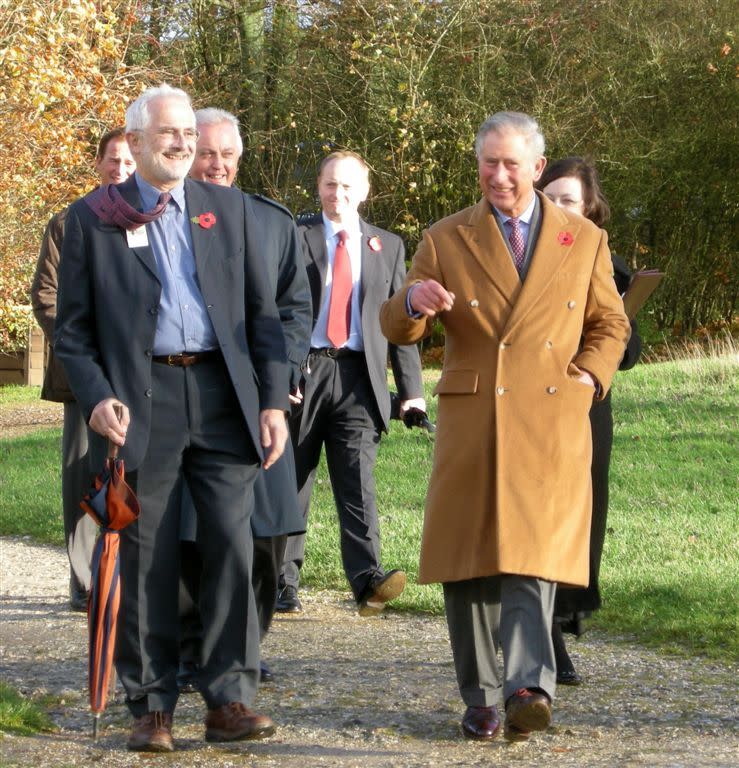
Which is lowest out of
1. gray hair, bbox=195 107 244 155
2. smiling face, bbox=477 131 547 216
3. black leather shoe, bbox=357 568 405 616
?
black leather shoe, bbox=357 568 405 616

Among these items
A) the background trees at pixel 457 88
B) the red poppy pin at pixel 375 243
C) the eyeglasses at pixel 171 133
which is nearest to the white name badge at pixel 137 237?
the eyeglasses at pixel 171 133

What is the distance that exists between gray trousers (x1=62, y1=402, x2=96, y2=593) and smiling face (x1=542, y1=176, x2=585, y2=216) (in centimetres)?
274

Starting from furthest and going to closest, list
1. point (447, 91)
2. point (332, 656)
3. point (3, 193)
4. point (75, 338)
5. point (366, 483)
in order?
point (447, 91) → point (3, 193) → point (366, 483) → point (332, 656) → point (75, 338)

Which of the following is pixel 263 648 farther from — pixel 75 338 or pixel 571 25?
pixel 571 25

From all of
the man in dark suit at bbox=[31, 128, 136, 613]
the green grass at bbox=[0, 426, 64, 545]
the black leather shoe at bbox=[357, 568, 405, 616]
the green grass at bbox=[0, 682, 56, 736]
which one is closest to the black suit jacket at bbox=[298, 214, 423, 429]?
the black leather shoe at bbox=[357, 568, 405, 616]

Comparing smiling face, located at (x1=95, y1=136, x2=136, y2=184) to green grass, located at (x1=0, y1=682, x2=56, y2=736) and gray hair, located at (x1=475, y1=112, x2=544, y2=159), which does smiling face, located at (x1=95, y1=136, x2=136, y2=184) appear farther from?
green grass, located at (x1=0, y1=682, x2=56, y2=736)

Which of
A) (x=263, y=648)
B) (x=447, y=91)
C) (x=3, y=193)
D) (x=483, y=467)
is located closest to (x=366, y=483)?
(x=263, y=648)

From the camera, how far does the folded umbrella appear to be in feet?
14.9

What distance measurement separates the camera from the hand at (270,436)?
15.8 ft

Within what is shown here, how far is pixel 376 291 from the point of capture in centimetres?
700

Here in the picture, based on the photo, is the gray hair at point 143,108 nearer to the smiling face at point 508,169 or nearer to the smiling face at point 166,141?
the smiling face at point 166,141

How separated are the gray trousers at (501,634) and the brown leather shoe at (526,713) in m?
0.04

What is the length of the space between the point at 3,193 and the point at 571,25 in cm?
1056

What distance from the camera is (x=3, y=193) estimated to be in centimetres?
1669
